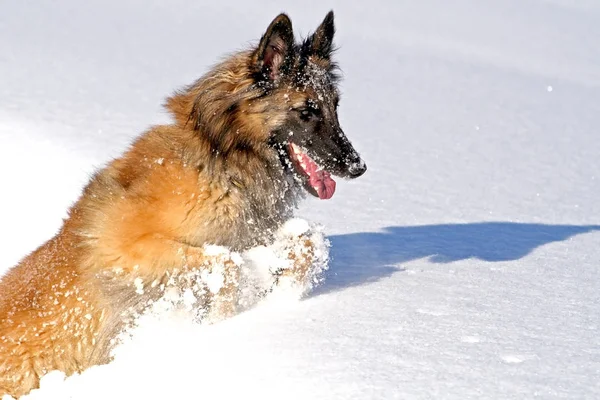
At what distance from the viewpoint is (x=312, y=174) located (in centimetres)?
475

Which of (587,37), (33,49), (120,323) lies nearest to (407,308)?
(120,323)

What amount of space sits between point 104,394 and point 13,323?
108 cm

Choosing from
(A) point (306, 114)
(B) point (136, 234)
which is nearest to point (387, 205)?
(A) point (306, 114)

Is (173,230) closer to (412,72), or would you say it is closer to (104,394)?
(104,394)

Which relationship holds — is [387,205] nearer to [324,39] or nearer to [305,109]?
[324,39]

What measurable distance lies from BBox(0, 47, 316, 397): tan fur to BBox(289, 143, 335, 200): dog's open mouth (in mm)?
191

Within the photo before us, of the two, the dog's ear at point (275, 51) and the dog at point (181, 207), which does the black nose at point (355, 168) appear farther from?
the dog's ear at point (275, 51)

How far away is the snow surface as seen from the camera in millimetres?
3363

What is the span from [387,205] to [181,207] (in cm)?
350

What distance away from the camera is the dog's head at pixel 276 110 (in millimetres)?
4492

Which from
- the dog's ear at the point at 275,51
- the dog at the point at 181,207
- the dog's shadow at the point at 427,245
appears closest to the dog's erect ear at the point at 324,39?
the dog at the point at 181,207

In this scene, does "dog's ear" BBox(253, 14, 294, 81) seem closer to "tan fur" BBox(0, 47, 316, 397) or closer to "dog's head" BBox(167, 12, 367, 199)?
"dog's head" BBox(167, 12, 367, 199)

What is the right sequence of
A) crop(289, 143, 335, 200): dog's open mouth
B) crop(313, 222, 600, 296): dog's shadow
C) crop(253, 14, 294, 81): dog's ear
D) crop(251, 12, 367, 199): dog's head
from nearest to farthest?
crop(253, 14, 294, 81): dog's ear < crop(251, 12, 367, 199): dog's head < crop(289, 143, 335, 200): dog's open mouth < crop(313, 222, 600, 296): dog's shadow

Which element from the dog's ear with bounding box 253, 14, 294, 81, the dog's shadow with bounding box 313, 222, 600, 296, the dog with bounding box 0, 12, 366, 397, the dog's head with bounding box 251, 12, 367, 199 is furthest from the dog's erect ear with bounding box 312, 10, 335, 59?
the dog's shadow with bounding box 313, 222, 600, 296
